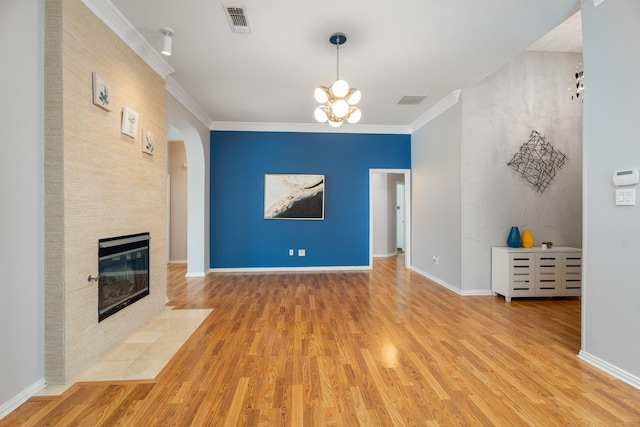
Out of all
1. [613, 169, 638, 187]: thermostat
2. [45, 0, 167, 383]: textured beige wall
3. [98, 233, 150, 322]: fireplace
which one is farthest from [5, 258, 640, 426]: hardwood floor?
[613, 169, 638, 187]: thermostat

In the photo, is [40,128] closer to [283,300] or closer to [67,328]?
[67,328]

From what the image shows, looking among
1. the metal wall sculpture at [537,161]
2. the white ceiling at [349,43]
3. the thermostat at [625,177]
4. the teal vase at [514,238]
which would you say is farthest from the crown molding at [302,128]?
the thermostat at [625,177]

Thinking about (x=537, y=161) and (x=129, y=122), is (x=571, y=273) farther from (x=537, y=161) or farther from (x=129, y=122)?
(x=129, y=122)

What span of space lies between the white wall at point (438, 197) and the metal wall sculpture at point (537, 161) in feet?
2.74

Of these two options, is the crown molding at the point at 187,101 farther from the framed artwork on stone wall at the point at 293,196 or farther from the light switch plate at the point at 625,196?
the light switch plate at the point at 625,196

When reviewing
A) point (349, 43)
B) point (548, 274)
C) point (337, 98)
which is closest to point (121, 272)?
point (337, 98)

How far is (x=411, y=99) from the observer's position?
4.73m

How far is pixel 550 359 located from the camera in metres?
2.44

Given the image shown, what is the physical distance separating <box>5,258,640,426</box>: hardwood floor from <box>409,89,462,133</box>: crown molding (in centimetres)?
288

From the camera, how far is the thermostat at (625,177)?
6.72 feet

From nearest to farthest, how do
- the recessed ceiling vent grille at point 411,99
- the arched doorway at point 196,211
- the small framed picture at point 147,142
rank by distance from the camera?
the small framed picture at point 147,142, the recessed ceiling vent grille at point 411,99, the arched doorway at point 196,211

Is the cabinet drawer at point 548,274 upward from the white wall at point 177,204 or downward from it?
downward

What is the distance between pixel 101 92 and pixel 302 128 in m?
3.95

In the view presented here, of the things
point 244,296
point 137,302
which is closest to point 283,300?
point 244,296
